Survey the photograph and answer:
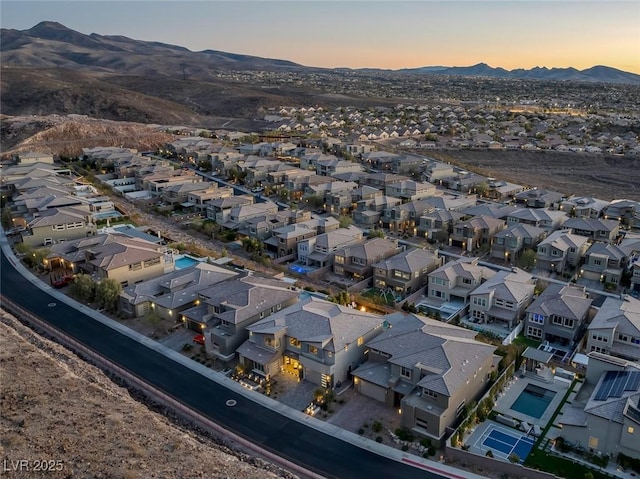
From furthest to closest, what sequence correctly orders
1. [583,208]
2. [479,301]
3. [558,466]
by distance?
1. [583,208]
2. [479,301]
3. [558,466]

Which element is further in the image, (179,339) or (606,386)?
(179,339)

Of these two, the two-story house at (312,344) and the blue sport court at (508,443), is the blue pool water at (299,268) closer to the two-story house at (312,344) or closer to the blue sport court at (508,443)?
the two-story house at (312,344)

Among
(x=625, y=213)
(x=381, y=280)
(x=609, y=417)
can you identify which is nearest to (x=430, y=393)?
(x=609, y=417)

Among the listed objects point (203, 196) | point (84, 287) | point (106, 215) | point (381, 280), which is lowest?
point (381, 280)

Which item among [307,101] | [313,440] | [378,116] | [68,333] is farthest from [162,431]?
[307,101]

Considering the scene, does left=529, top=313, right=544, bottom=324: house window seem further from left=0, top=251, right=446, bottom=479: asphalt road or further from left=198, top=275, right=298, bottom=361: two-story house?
left=198, top=275, right=298, bottom=361: two-story house

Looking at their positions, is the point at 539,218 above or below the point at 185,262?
above

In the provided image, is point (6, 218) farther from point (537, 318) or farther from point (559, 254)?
point (559, 254)
